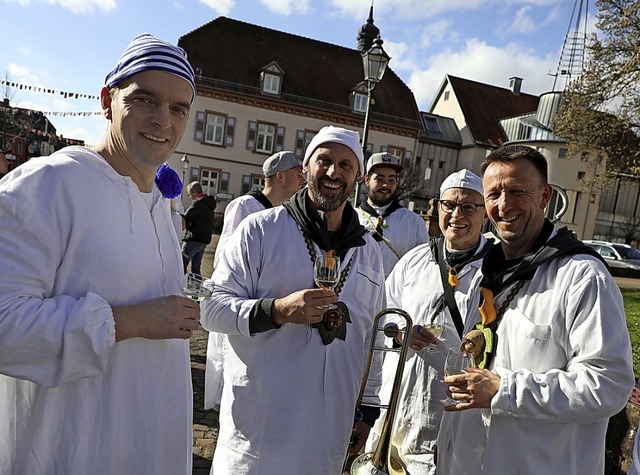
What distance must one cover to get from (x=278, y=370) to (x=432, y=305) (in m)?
1.26

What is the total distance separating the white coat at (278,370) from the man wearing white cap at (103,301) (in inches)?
24.1

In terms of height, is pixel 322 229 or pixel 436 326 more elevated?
pixel 322 229

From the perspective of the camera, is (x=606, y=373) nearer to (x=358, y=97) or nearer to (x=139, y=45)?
(x=139, y=45)

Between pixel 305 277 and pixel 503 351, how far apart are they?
41.7 inches

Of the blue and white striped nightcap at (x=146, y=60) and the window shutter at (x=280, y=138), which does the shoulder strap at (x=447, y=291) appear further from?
the window shutter at (x=280, y=138)

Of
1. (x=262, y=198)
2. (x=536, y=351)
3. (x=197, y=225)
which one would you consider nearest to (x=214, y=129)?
(x=197, y=225)

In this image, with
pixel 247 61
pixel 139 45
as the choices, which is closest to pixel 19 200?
pixel 139 45

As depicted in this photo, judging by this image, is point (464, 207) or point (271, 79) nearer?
point (464, 207)

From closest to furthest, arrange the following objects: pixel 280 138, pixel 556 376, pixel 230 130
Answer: pixel 556 376 < pixel 230 130 < pixel 280 138

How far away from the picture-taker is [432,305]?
3252 mm

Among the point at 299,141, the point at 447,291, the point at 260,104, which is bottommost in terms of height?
the point at 447,291

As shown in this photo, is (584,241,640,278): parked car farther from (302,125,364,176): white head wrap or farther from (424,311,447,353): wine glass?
(302,125,364,176): white head wrap

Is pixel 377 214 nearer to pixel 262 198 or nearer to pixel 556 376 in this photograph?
pixel 262 198

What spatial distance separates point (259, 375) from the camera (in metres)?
2.51
